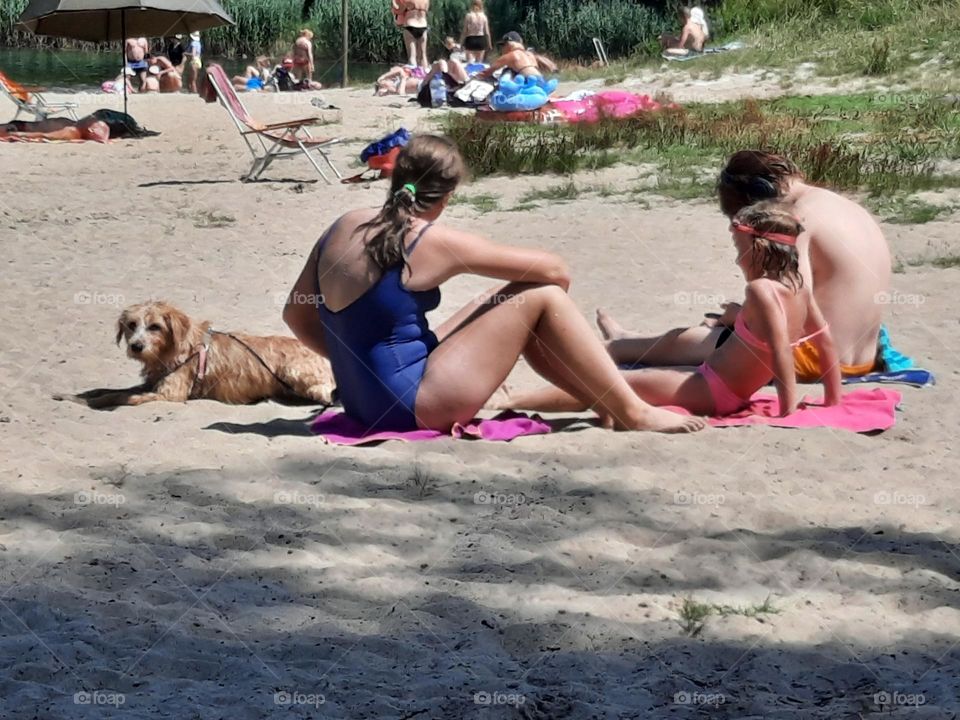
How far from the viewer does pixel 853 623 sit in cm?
404

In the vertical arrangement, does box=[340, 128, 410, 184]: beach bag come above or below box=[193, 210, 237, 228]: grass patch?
above

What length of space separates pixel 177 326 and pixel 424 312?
1562mm

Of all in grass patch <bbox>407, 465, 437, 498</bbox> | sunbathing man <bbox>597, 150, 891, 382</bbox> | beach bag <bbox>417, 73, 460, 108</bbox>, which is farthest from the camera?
beach bag <bbox>417, 73, 460, 108</bbox>

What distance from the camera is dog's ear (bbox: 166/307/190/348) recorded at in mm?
6617

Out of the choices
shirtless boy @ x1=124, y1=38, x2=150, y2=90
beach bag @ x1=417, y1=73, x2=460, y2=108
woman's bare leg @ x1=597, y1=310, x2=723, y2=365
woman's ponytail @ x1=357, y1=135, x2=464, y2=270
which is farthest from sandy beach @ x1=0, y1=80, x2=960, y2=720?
shirtless boy @ x1=124, y1=38, x2=150, y2=90

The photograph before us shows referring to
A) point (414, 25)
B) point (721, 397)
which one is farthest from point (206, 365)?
point (414, 25)

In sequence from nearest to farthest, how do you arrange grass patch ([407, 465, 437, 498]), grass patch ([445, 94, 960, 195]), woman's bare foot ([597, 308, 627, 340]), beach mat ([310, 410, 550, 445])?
grass patch ([407, 465, 437, 498]) < beach mat ([310, 410, 550, 445]) < woman's bare foot ([597, 308, 627, 340]) < grass patch ([445, 94, 960, 195])

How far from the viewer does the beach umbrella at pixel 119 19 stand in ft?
52.2

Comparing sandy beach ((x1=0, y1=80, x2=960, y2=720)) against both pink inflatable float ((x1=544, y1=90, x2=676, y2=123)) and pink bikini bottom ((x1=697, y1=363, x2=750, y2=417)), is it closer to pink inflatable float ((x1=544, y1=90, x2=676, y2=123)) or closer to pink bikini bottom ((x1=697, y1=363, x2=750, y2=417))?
pink bikini bottom ((x1=697, y1=363, x2=750, y2=417))

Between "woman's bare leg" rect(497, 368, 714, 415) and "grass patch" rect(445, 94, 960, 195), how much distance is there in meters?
5.55

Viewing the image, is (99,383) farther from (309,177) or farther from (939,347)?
(309,177)

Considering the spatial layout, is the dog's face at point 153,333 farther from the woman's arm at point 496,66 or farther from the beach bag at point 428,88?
the beach bag at point 428,88

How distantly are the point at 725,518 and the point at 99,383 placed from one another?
3.38m

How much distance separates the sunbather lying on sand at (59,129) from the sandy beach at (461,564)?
8791 millimetres
